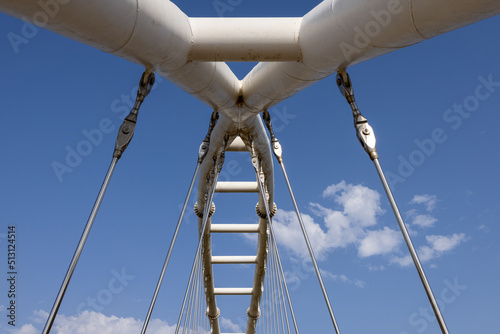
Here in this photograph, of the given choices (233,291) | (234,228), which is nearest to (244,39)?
(234,228)

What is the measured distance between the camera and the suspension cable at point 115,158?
469 centimetres

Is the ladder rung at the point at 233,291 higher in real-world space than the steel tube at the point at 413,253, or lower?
higher

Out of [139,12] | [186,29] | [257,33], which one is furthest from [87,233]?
[257,33]

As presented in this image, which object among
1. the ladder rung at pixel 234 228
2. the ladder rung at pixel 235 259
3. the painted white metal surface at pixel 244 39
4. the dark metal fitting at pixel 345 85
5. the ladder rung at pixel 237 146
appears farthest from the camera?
the ladder rung at pixel 235 259

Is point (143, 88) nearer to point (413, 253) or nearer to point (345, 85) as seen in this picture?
point (345, 85)

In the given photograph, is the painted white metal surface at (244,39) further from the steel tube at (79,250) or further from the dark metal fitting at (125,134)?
the steel tube at (79,250)

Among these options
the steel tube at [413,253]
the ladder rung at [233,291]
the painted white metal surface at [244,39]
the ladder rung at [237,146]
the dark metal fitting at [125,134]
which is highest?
the ladder rung at [237,146]

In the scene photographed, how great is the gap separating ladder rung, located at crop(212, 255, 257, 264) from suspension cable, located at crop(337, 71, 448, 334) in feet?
45.0

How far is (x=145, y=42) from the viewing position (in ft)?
19.3

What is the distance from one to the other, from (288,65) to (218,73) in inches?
55.0

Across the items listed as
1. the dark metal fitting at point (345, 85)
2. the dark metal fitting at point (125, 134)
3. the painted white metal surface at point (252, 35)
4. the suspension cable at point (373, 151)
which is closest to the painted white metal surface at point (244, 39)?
the painted white metal surface at point (252, 35)

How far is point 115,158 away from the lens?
18.6 feet

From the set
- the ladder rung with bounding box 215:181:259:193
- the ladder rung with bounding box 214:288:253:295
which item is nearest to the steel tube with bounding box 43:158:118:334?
the ladder rung with bounding box 215:181:259:193

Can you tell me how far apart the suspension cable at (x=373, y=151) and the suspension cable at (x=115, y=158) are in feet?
8.71
